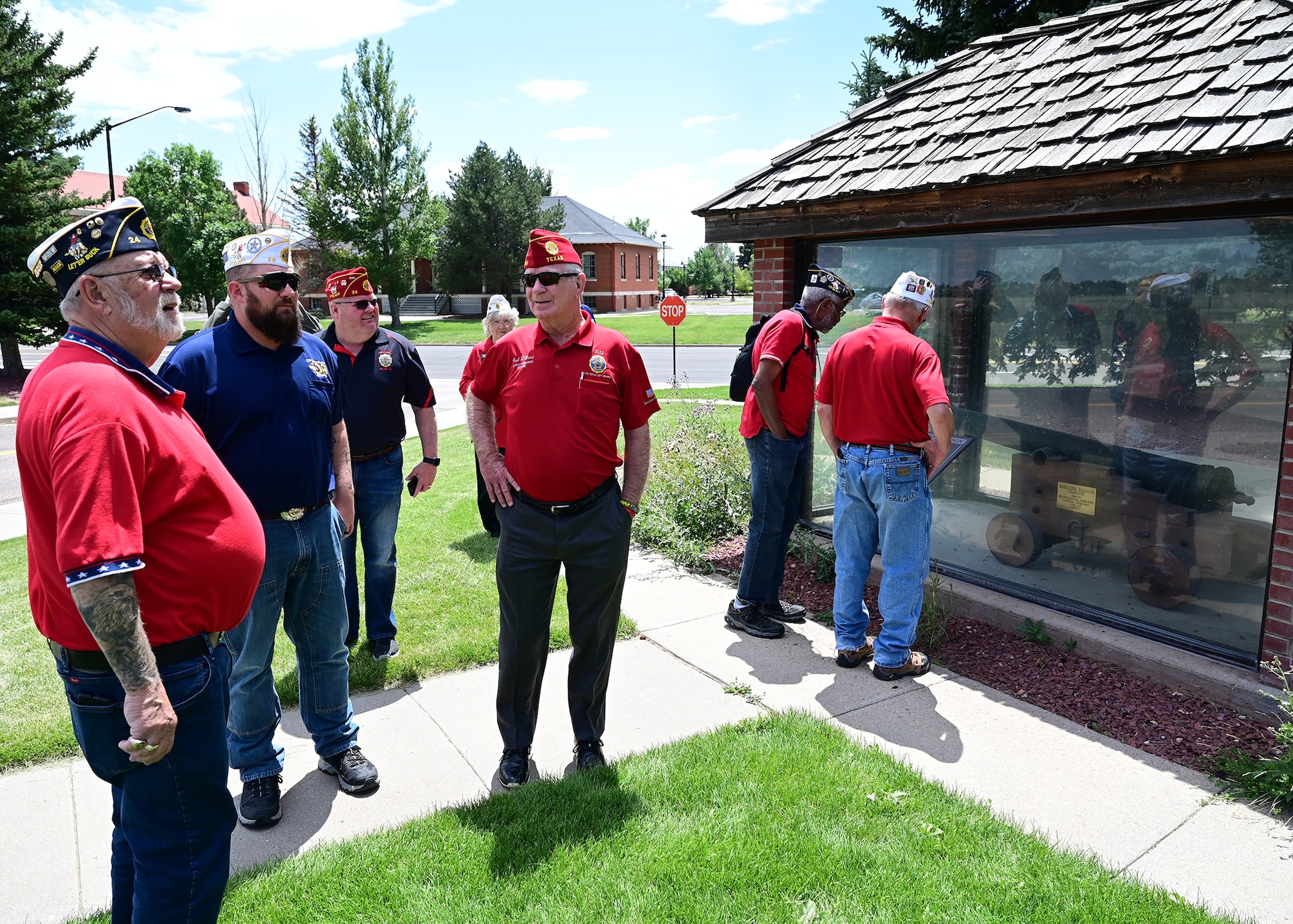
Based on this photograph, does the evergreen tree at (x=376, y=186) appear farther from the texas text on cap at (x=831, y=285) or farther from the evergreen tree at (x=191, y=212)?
the texas text on cap at (x=831, y=285)

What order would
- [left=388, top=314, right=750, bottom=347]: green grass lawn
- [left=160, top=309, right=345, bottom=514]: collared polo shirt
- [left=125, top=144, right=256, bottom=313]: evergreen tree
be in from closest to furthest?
[left=160, top=309, right=345, bottom=514]: collared polo shirt → [left=388, top=314, right=750, bottom=347]: green grass lawn → [left=125, top=144, right=256, bottom=313]: evergreen tree

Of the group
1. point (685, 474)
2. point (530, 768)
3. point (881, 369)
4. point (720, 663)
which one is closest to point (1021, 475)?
point (881, 369)

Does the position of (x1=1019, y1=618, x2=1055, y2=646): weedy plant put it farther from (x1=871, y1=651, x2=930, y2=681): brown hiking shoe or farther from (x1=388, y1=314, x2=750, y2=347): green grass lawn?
(x1=388, y1=314, x2=750, y2=347): green grass lawn

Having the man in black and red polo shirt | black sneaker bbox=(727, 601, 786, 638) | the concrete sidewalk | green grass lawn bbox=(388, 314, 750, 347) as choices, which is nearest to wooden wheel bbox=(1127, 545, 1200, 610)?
the concrete sidewalk

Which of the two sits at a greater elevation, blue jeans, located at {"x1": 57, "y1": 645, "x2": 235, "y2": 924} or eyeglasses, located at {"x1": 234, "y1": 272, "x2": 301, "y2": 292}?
eyeglasses, located at {"x1": 234, "y1": 272, "x2": 301, "y2": 292}

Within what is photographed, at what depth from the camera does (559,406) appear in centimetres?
354

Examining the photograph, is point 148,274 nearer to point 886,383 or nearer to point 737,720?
point 737,720

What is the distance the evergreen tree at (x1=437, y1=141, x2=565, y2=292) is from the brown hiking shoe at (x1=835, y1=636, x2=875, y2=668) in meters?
45.1

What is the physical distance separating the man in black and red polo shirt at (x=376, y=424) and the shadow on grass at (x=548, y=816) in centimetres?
179

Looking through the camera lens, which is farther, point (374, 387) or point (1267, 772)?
point (374, 387)

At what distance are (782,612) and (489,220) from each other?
4639cm

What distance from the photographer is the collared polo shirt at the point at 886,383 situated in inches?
178

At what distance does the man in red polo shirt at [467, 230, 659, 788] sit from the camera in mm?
3539

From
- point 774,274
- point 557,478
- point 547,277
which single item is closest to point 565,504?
point 557,478
